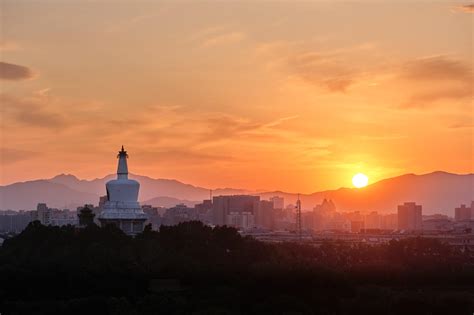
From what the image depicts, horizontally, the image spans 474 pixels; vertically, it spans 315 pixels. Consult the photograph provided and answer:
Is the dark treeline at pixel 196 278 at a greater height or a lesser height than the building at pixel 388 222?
lesser

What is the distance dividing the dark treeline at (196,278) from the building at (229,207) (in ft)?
271

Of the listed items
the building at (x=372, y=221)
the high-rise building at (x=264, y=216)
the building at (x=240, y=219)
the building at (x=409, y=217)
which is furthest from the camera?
the building at (x=372, y=221)

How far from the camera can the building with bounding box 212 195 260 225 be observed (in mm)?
124250

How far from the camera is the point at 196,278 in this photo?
29969 mm

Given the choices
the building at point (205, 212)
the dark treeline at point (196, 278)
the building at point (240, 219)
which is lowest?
the dark treeline at point (196, 278)

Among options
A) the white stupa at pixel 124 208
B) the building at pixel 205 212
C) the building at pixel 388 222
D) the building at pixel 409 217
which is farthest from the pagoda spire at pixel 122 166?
the building at pixel 388 222

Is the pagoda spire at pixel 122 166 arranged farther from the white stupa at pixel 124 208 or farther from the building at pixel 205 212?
the building at pixel 205 212

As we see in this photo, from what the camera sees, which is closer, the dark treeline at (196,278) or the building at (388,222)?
the dark treeline at (196,278)

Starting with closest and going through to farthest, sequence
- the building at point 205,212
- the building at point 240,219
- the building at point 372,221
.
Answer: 1. the building at point 240,219
2. the building at point 205,212
3. the building at point 372,221

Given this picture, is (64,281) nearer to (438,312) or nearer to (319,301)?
(319,301)

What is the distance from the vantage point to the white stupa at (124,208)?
38.4m

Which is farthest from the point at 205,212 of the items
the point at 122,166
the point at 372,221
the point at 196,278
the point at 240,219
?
the point at 196,278

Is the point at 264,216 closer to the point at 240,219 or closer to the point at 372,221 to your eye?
the point at 240,219

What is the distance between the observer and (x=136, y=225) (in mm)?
38688
